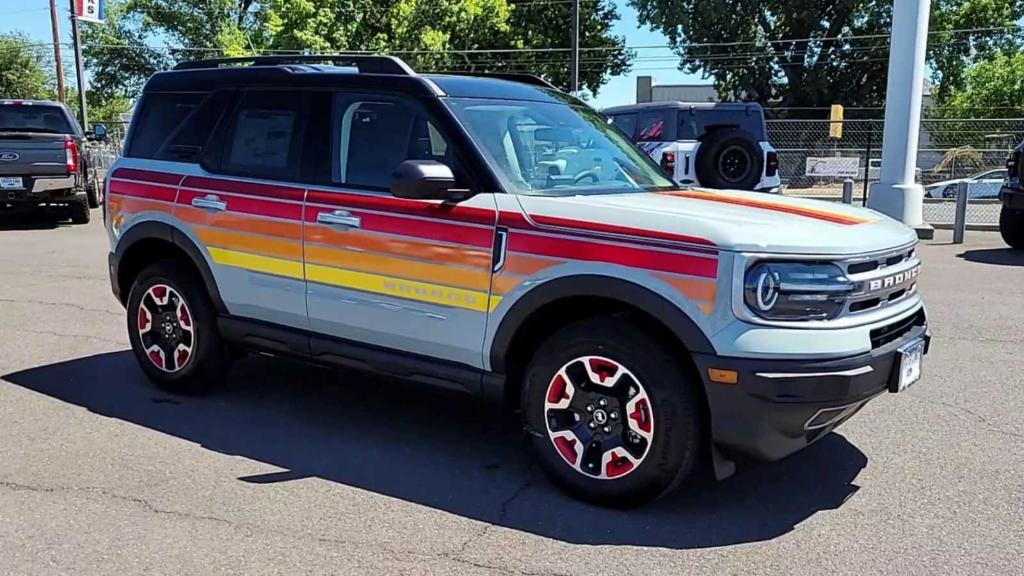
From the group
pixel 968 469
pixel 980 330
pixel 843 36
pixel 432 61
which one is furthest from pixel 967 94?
pixel 968 469

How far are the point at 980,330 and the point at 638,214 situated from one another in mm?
4779

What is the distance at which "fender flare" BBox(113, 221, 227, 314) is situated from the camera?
510 cm

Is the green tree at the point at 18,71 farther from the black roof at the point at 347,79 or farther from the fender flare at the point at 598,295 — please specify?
the fender flare at the point at 598,295

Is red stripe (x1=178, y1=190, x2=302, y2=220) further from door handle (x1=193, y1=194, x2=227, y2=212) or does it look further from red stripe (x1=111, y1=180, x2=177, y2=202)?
red stripe (x1=111, y1=180, x2=177, y2=202)

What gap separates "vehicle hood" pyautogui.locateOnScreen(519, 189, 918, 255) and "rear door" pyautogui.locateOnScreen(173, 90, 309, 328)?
1469mm

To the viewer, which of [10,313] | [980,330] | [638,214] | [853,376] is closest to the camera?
[853,376]

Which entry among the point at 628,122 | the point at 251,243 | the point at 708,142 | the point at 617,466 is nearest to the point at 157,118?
the point at 251,243

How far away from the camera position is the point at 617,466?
12.4 feet

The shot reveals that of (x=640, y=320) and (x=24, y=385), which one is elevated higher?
(x=640, y=320)

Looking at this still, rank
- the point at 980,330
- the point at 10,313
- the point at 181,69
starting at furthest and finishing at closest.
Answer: the point at 10,313 < the point at 980,330 < the point at 181,69

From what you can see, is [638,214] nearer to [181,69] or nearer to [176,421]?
[176,421]

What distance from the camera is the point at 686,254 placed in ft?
11.5

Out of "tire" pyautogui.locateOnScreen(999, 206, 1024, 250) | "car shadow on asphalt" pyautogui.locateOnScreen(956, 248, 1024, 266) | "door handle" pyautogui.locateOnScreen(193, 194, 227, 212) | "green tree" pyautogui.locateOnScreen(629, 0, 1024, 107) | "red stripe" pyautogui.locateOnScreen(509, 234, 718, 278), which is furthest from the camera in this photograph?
"green tree" pyautogui.locateOnScreen(629, 0, 1024, 107)

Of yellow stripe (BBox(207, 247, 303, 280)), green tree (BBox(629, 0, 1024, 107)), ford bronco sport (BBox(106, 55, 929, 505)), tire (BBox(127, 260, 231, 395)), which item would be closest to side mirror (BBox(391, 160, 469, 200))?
ford bronco sport (BBox(106, 55, 929, 505))
